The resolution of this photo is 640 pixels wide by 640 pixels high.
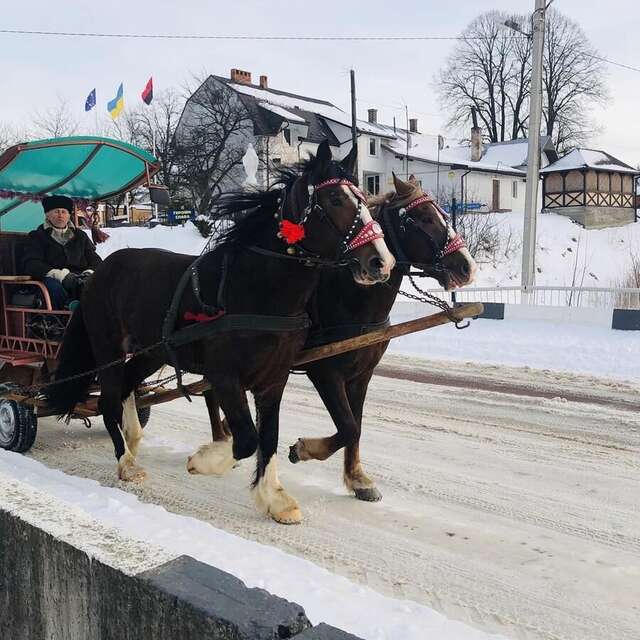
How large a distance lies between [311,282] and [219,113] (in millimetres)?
36367

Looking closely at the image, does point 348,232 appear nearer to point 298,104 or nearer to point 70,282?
point 70,282

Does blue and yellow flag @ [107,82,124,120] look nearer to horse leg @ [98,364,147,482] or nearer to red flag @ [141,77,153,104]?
red flag @ [141,77,153,104]

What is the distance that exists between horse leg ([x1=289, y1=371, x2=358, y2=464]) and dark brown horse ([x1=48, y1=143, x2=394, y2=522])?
0.34m

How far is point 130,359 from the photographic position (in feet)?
17.5

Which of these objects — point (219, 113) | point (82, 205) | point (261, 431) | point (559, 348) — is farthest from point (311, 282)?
point (219, 113)

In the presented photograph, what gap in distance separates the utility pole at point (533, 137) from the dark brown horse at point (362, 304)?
10.2m

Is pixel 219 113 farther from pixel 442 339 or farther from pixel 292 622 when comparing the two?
pixel 292 622

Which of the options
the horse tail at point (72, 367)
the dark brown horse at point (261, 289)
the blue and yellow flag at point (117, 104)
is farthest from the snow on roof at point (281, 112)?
the dark brown horse at point (261, 289)

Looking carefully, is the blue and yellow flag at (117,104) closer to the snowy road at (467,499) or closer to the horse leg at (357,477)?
the snowy road at (467,499)

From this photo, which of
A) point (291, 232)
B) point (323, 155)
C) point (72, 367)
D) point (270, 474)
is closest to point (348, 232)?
point (291, 232)

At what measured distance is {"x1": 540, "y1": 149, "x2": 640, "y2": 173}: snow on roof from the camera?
147ft

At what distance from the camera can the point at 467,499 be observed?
176 inches

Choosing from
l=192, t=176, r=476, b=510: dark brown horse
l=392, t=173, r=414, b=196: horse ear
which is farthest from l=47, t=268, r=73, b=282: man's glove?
l=392, t=173, r=414, b=196: horse ear

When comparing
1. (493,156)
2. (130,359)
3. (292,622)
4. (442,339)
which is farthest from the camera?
(493,156)
